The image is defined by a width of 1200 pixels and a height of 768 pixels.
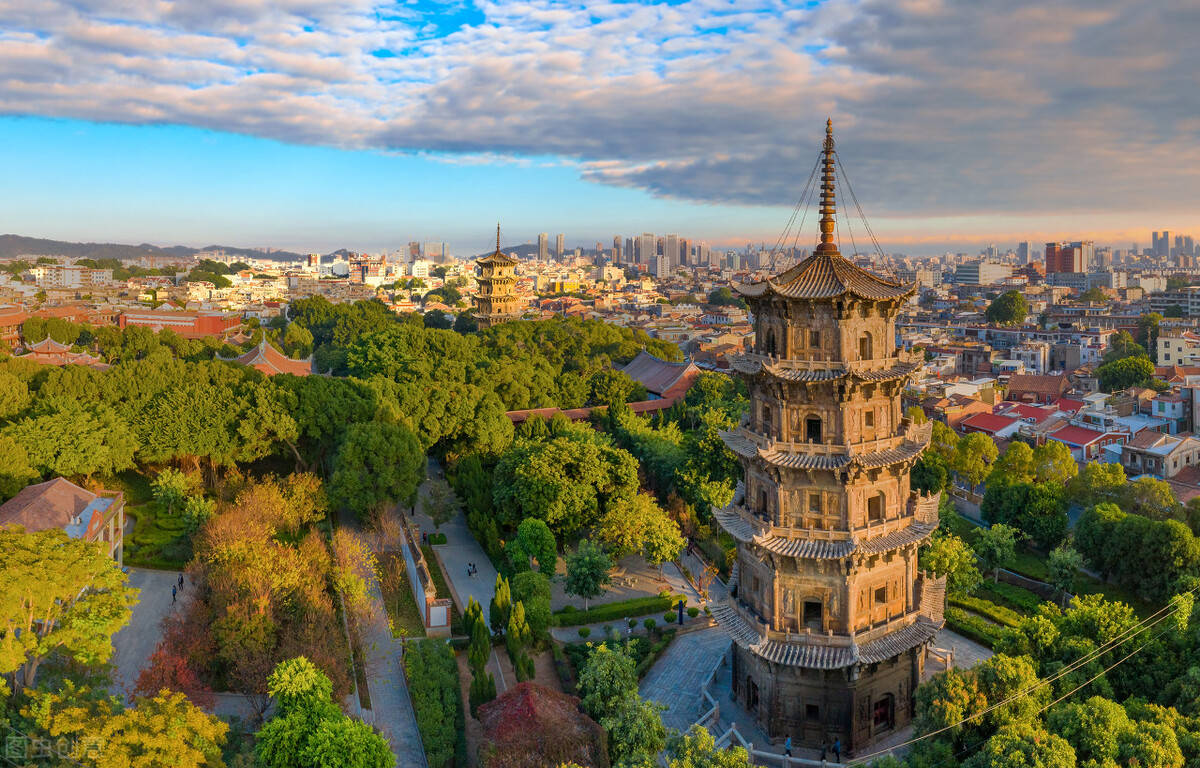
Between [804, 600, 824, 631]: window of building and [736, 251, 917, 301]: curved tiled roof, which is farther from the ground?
[736, 251, 917, 301]: curved tiled roof

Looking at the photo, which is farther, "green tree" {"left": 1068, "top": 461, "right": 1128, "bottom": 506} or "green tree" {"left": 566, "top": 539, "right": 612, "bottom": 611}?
"green tree" {"left": 1068, "top": 461, "right": 1128, "bottom": 506}

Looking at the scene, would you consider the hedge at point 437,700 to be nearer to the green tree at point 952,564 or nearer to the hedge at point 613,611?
the hedge at point 613,611

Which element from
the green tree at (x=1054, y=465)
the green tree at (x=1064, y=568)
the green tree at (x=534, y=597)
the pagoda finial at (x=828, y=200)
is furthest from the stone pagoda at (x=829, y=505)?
the green tree at (x=1054, y=465)

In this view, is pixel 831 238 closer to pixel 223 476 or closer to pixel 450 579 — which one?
pixel 450 579

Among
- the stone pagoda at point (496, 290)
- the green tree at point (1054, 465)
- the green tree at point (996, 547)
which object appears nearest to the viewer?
the green tree at point (996, 547)

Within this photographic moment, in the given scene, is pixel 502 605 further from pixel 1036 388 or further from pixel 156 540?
pixel 1036 388

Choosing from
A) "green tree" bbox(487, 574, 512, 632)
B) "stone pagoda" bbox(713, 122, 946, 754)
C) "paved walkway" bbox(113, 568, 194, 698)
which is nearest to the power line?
"stone pagoda" bbox(713, 122, 946, 754)

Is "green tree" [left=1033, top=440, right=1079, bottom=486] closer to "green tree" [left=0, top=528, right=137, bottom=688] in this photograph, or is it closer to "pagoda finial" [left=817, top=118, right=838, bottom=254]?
"pagoda finial" [left=817, top=118, right=838, bottom=254]

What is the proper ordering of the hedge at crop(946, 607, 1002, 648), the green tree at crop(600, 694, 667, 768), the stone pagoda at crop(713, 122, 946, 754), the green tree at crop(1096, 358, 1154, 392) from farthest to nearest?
the green tree at crop(1096, 358, 1154, 392)
the hedge at crop(946, 607, 1002, 648)
the stone pagoda at crop(713, 122, 946, 754)
the green tree at crop(600, 694, 667, 768)
